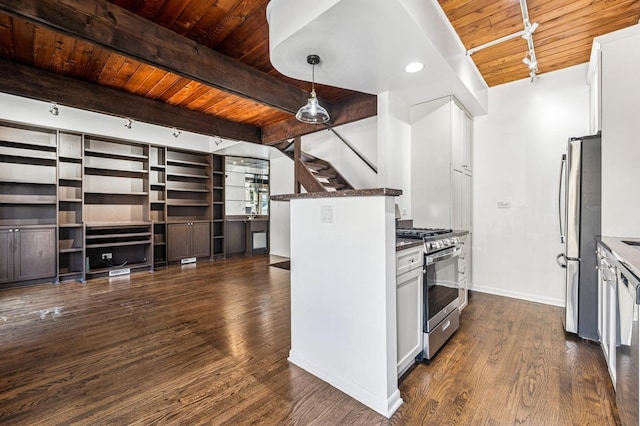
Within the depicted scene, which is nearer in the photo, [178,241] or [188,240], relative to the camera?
[178,241]

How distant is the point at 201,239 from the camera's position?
6578mm

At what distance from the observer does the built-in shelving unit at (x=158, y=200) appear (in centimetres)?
596

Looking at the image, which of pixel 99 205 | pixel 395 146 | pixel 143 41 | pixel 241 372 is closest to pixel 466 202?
pixel 395 146

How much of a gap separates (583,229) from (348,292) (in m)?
2.27

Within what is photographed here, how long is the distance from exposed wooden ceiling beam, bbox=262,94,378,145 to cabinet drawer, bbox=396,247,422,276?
2443 millimetres

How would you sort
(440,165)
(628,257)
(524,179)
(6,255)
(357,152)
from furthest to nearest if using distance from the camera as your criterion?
(357,152), (6,255), (524,179), (440,165), (628,257)

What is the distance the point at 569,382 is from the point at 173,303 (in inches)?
153

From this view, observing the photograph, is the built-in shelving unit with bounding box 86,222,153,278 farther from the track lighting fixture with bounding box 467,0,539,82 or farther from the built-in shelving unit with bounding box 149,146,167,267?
the track lighting fixture with bounding box 467,0,539,82

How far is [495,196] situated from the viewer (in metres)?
4.05

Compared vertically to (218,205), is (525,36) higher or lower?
higher

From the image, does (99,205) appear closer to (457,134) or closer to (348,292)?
(348,292)

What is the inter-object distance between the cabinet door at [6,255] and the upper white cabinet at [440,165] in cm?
574

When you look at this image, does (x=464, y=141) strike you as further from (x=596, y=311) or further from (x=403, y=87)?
(x=596, y=311)

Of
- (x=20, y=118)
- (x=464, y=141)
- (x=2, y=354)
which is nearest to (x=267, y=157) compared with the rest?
(x=20, y=118)
